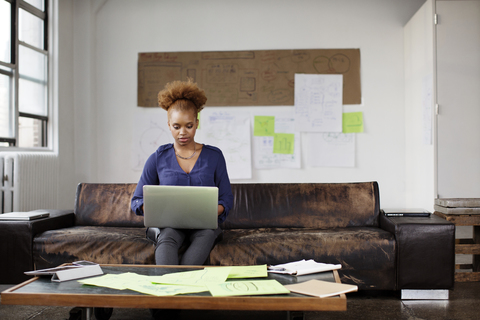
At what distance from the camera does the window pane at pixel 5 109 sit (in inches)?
135

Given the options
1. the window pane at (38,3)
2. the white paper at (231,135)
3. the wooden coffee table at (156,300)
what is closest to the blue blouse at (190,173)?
the wooden coffee table at (156,300)

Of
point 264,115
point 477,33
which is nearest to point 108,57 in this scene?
point 264,115

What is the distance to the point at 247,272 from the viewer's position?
1451mm

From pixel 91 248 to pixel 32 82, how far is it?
7.27 feet

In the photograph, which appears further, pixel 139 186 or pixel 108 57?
pixel 108 57

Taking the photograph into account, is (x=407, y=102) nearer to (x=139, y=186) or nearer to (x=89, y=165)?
(x=139, y=186)

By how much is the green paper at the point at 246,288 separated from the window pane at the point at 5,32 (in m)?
3.21

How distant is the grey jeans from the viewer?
1863 millimetres

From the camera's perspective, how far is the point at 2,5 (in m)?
3.48

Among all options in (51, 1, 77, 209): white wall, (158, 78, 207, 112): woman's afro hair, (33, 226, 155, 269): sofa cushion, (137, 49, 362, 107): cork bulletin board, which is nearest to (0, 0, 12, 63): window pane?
(51, 1, 77, 209): white wall

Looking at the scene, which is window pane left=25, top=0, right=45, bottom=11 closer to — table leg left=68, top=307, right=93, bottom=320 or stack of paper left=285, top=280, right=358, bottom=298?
table leg left=68, top=307, right=93, bottom=320

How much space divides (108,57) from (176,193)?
3041 mm

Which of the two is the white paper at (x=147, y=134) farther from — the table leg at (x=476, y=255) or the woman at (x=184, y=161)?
the table leg at (x=476, y=255)

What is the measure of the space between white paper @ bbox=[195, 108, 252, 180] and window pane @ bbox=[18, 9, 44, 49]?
175cm
